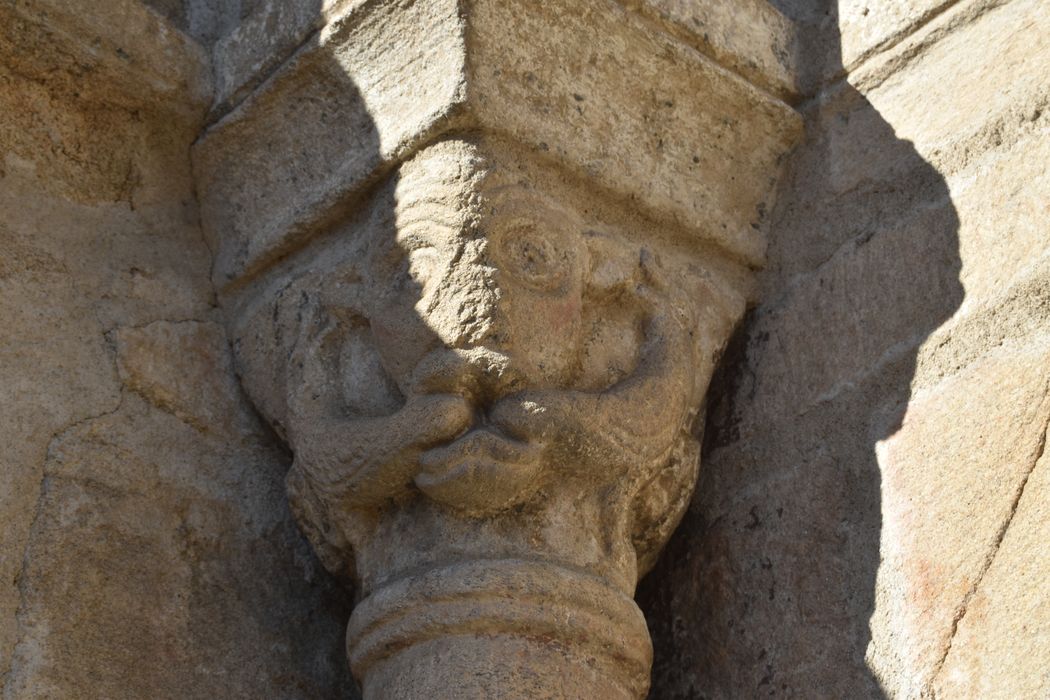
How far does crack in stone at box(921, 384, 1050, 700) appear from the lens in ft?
5.60

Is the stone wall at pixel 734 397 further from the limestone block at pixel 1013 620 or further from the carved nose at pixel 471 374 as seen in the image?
the carved nose at pixel 471 374

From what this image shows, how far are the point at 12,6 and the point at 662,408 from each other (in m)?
1.07

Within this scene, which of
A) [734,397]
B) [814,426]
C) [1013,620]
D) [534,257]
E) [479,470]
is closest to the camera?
[1013,620]

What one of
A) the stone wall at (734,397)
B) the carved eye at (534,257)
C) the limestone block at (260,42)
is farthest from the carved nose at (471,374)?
the limestone block at (260,42)

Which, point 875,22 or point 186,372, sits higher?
point 875,22

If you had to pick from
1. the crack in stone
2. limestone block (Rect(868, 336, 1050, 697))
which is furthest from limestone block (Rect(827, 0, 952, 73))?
the crack in stone

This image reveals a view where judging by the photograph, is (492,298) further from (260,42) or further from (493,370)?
(260,42)

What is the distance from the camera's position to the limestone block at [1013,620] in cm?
162

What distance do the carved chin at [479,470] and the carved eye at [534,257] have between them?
0.70ft

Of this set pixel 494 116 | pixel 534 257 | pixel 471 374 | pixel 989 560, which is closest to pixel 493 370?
pixel 471 374

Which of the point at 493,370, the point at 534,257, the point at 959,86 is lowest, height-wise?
the point at 493,370

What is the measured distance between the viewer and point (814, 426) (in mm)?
→ 2018

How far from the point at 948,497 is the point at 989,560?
107 millimetres

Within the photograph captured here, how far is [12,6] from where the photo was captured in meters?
2.10
